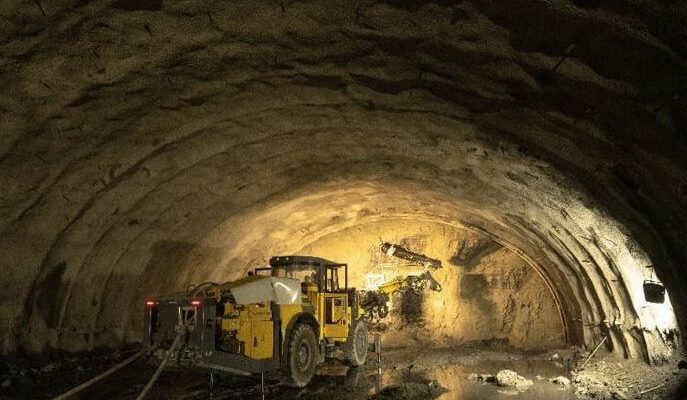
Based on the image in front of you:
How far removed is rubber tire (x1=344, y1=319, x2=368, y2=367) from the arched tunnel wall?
10.1ft

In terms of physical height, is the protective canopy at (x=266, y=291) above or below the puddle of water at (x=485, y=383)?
above

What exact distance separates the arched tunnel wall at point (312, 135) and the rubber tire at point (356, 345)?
3.08 m

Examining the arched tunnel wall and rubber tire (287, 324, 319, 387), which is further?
rubber tire (287, 324, 319, 387)

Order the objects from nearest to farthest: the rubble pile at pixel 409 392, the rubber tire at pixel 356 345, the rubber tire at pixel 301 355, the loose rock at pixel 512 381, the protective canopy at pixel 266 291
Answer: the rubble pile at pixel 409 392 < the protective canopy at pixel 266 291 < the rubber tire at pixel 301 355 < the loose rock at pixel 512 381 < the rubber tire at pixel 356 345

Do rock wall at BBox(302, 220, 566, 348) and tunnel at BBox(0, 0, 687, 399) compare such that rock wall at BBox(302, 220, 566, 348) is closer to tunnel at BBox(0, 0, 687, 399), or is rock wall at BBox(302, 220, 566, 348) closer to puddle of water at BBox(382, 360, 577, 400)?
tunnel at BBox(0, 0, 687, 399)

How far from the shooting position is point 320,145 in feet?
29.2

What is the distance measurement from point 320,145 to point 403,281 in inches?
354

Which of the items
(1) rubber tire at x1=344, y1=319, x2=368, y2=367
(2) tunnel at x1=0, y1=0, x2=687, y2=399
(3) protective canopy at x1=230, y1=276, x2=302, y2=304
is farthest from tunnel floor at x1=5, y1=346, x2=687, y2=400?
(3) protective canopy at x1=230, y1=276, x2=302, y2=304

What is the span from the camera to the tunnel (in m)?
4.53

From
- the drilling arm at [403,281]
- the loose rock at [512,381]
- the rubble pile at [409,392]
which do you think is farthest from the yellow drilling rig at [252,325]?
the drilling arm at [403,281]

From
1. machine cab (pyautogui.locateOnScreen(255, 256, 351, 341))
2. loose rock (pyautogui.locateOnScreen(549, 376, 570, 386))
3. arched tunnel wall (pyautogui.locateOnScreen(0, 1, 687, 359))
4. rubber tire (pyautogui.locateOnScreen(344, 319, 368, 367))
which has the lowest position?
loose rock (pyautogui.locateOnScreen(549, 376, 570, 386))

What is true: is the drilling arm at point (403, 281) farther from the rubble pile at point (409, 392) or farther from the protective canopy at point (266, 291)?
the rubble pile at point (409, 392)

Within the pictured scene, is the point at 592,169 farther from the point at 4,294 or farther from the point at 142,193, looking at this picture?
the point at 4,294

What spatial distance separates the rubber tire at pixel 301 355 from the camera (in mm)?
8977
